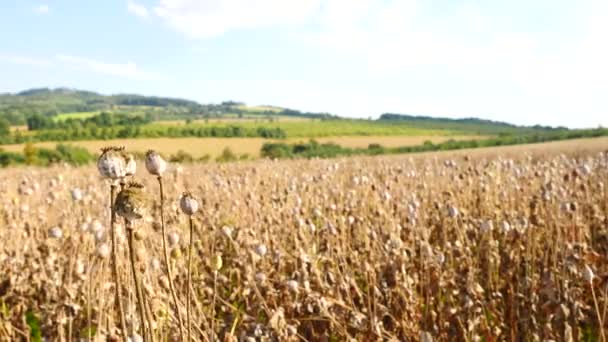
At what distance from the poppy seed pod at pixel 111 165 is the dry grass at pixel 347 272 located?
0.59 ft

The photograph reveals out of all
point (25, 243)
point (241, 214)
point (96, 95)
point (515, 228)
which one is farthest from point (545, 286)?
point (96, 95)

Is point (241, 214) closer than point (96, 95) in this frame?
Yes

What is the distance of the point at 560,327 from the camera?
305cm

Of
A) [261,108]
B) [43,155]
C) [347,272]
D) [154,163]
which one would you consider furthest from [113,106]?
[154,163]

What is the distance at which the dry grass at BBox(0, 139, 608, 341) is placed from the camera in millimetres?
3006

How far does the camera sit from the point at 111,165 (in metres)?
1.61

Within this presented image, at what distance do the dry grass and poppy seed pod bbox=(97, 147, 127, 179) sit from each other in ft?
0.59

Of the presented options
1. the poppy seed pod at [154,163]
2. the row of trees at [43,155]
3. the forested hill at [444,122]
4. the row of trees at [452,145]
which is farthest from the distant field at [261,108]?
the poppy seed pod at [154,163]

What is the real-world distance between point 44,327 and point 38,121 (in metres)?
72.3

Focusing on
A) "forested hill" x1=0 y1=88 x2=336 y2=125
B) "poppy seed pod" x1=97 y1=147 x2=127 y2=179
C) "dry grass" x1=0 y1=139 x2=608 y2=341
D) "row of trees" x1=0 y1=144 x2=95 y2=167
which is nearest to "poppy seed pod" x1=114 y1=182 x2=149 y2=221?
"poppy seed pod" x1=97 y1=147 x2=127 y2=179

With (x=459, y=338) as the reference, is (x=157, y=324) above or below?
above

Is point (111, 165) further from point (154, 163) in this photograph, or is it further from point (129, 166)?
point (154, 163)

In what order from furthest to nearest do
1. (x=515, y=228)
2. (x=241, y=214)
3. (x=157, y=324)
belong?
1. (x=241, y=214)
2. (x=515, y=228)
3. (x=157, y=324)

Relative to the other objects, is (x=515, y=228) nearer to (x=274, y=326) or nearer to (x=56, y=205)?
(x=274, y=326)
